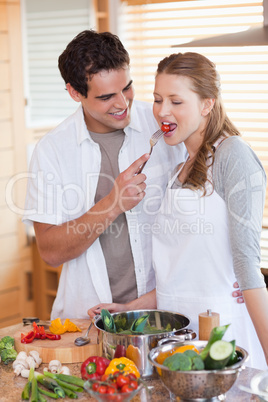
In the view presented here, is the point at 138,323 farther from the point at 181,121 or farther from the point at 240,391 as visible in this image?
the point at 181,121

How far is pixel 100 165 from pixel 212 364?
1.06 m

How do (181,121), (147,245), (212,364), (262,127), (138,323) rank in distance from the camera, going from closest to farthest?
1. (212,364)
2. (138,323)
3. (181,121)
4. (147,245)
5. (262,127)

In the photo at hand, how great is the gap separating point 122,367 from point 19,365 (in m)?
0.35

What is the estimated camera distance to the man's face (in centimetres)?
204

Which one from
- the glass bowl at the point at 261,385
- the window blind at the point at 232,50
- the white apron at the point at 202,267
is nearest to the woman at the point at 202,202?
the white apron at the point at 202,267

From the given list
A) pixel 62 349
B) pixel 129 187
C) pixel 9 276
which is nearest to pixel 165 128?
pixel 129 187

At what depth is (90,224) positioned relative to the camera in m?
2.06

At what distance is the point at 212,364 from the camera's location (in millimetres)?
1360

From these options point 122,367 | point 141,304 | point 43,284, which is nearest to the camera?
point 122,367

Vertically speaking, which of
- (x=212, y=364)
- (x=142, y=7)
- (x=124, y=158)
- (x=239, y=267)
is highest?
(x=142, y=7)

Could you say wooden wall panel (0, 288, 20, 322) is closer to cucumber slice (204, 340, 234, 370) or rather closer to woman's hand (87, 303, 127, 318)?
woman's hand (87, 303, 127, 318)

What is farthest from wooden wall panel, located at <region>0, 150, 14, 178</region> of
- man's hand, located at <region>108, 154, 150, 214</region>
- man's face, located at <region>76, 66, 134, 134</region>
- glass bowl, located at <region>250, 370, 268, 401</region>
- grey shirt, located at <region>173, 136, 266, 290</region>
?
glass bowl, located at <region>250, 370, 268, 401</region>

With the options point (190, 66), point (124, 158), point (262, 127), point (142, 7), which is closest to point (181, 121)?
point (190, 66)

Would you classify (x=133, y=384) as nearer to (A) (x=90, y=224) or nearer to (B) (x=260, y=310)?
(B) (x=260, y=310)
